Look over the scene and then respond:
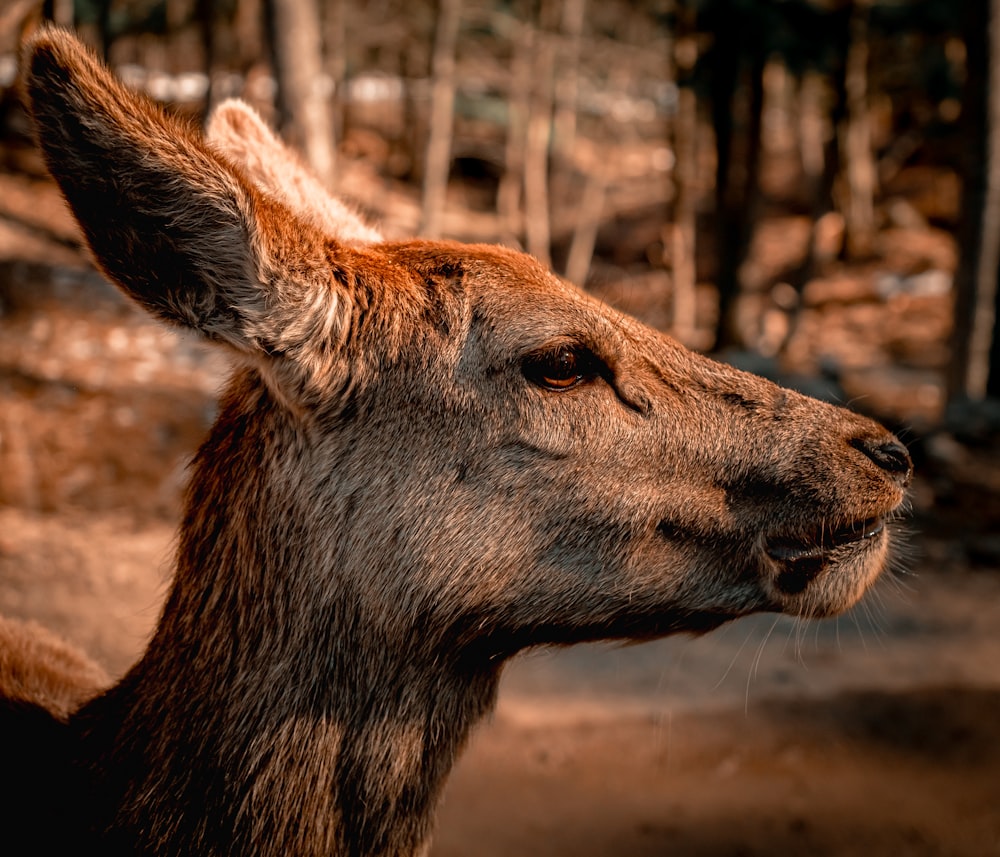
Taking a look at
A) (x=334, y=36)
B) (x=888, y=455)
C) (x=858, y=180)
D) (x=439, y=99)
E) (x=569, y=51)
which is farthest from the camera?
(x=334, y=36)

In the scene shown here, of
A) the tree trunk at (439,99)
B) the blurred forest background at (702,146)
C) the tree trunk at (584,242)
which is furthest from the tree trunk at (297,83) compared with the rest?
the tree trunk at (584,242)

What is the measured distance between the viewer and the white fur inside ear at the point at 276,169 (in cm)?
321

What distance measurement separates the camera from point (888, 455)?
108 inches

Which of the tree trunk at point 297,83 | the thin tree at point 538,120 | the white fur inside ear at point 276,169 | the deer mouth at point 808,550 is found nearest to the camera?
the deer mouth at point 808,550

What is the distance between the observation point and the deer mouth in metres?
2.64

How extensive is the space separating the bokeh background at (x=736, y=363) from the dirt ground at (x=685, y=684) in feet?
0.07

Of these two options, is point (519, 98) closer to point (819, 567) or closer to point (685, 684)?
point (685, 684)

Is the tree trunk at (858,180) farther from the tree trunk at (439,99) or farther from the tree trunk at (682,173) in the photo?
the tree trunk at (439,99)

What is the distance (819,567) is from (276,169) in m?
2.12

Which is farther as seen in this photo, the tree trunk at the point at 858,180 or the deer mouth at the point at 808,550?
the tree trunk at the point at 858,180

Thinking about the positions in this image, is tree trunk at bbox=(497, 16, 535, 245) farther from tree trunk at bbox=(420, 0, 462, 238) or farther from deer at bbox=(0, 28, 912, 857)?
deer at bbox=(0, 28, 912, 857)

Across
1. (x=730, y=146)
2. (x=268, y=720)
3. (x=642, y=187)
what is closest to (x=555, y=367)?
(x=268, y=720)

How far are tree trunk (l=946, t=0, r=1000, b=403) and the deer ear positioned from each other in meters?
9.71

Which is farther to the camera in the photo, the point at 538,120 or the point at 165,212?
the point at 538,120
